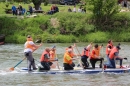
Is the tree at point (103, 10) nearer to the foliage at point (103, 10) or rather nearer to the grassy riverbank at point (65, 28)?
the foliage at point (103, 10)

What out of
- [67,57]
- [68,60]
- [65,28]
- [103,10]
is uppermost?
[67,57]

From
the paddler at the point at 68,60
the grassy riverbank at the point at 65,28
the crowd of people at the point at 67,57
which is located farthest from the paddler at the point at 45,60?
the grassy riverbank at the point at 65,28

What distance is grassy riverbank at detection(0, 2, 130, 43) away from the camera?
2035 inches

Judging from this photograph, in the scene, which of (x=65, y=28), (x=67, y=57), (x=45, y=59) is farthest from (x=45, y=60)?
(x=65, y=28)

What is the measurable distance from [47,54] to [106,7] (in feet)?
88.6

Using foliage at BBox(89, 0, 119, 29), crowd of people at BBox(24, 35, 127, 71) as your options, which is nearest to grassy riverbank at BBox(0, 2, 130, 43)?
foliage at BBox(89, 0, 119, 29)

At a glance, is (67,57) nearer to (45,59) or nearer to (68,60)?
(68,60)

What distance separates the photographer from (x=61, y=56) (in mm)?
37750

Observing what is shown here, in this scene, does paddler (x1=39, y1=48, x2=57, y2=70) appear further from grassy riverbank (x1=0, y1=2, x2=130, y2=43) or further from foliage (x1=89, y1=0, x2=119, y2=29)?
foliage (x1=89, y1=0, x2=119, y2=29)

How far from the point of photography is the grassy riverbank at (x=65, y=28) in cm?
5169

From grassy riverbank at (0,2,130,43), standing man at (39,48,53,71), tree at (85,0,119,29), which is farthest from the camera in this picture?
tree at (85,0,119,29)

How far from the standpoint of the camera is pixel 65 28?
175ft

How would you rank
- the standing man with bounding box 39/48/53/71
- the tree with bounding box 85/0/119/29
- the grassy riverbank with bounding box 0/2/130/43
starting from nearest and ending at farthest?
the standing man with bounding box 39/48/53/71 < the grassy riverbank with bounding box 0/2/130/43 < the tree with bounding box 85/0/119/29

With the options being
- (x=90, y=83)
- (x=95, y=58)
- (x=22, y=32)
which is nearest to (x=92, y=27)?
(x=22, y=32)
